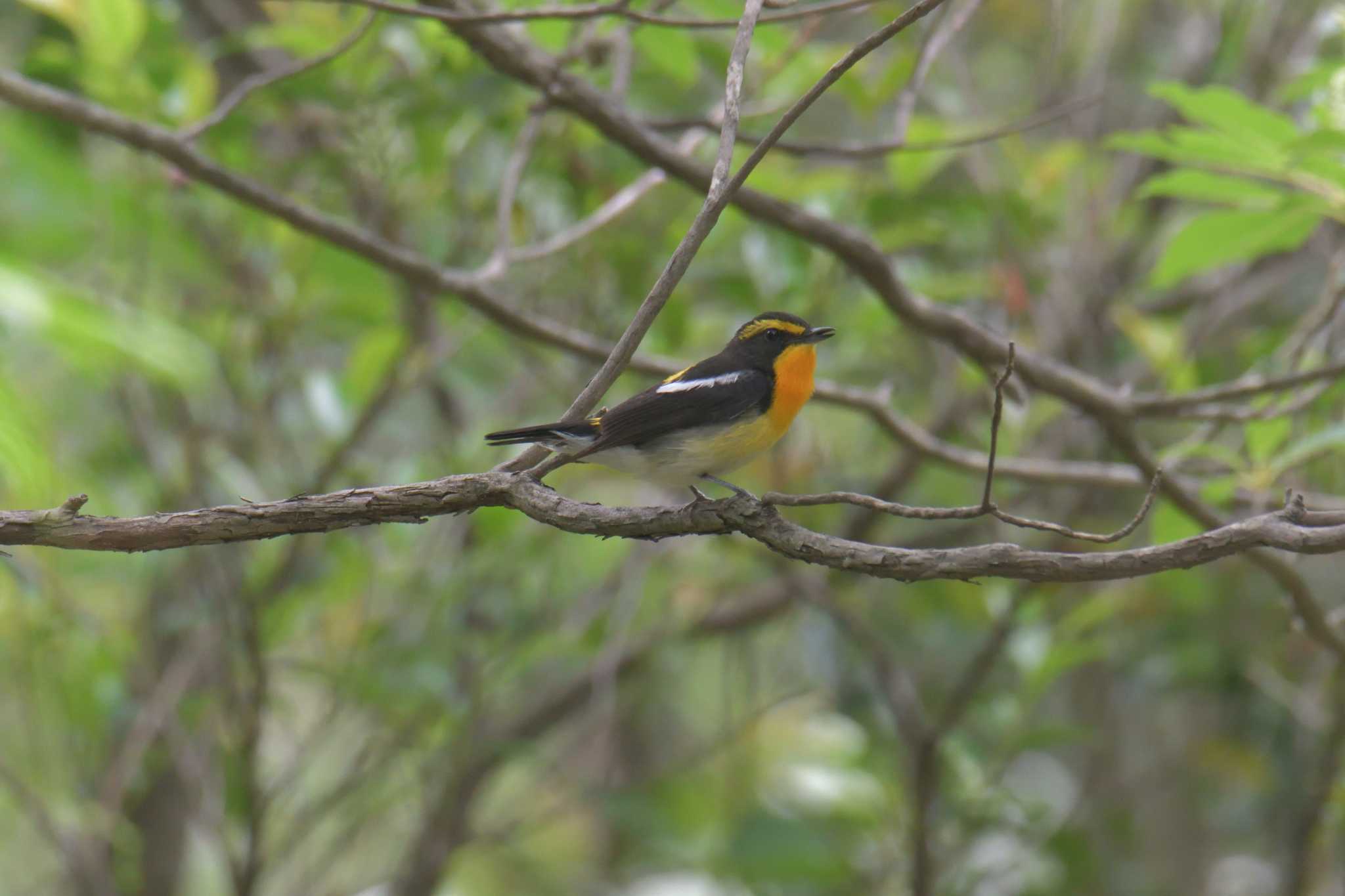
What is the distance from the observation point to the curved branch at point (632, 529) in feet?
6.50

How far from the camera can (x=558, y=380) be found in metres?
5.77

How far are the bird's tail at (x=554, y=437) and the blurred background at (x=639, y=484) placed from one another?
988mm

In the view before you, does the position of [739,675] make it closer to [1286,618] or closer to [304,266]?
[1286,618]

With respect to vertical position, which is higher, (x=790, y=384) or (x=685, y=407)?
(x=790, y=384)

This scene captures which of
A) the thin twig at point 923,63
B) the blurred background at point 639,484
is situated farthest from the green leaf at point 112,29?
the thin twig at point 923,63

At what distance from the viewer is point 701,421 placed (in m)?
3.54

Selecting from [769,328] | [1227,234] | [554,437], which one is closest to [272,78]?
[554,437]

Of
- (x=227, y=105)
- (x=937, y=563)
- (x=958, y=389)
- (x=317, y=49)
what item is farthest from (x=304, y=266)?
(x=937, y=563)

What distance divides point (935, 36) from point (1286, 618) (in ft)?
10.3

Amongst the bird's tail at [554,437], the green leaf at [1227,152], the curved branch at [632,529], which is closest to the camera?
the curved branch at [632,529]

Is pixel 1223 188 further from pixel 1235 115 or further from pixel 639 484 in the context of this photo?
pixel 639 484

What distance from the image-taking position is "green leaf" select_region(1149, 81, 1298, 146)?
3.12m

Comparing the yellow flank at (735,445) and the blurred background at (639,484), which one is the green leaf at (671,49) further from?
the yellow flank at (735,445)

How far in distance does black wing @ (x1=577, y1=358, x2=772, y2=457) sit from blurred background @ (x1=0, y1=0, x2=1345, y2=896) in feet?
2.26
